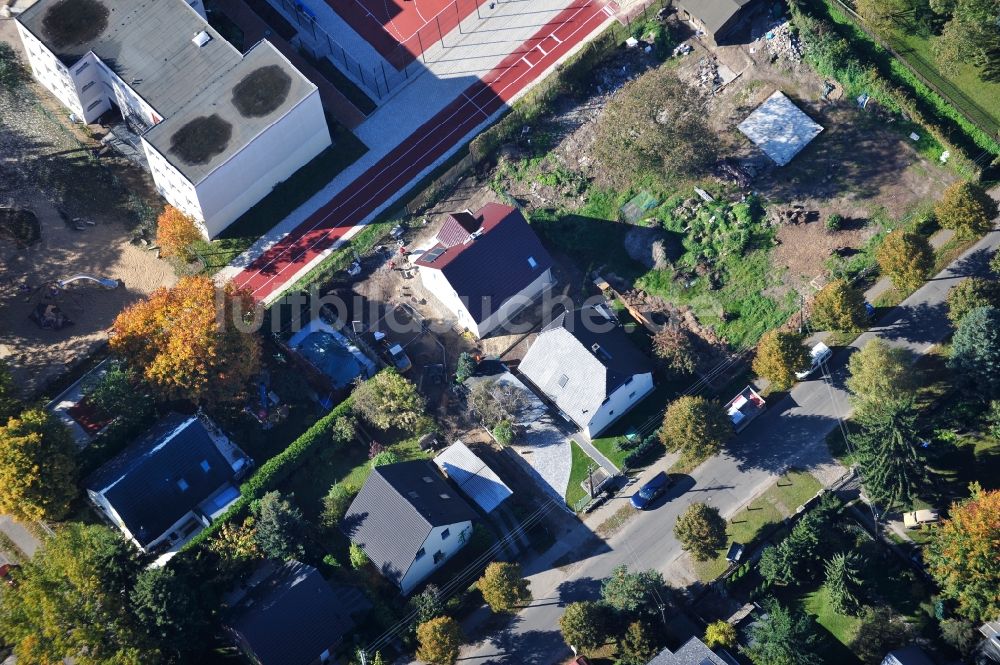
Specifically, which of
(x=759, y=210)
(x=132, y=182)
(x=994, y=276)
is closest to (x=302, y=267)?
(x=132, y=182)

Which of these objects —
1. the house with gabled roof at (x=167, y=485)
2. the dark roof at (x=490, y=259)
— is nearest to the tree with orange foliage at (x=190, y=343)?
the house with gabled roof at (x=167, y=485)

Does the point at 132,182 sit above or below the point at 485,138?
above

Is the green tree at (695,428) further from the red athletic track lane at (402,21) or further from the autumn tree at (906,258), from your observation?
the red athletic track lane at (402,21)

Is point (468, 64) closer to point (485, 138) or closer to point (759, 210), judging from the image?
point (485, 138)

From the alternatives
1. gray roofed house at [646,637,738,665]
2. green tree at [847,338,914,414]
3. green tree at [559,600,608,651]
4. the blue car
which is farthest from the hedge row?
green tree at [847,338,914,414]

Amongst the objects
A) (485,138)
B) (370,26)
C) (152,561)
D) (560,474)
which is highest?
(370,26)

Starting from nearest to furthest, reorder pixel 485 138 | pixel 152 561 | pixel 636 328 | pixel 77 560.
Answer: pixel 77 560
pixel 152 561
pixel 636 328
pixel 485 138

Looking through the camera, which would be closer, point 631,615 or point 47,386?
point 631,615

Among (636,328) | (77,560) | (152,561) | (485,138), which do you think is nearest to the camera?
(77,560)

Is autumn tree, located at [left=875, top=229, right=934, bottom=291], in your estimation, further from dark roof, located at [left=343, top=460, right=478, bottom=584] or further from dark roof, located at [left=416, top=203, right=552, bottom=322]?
dark roof, located at [left=343, top=460, right=478, bottom=584]
